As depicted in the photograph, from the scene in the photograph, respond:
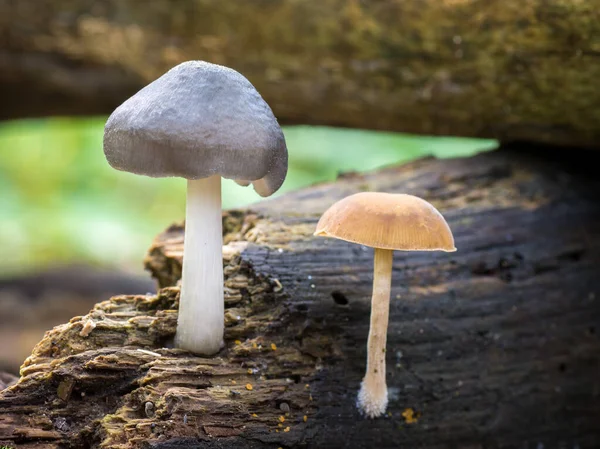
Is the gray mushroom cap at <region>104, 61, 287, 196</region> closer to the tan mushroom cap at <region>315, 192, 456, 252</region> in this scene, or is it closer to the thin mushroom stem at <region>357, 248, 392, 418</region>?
the tan mushroom cap at <region>315, 192, 456, 252</region>

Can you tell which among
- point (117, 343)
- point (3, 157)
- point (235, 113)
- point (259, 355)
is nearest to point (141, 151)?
point (235, 113)

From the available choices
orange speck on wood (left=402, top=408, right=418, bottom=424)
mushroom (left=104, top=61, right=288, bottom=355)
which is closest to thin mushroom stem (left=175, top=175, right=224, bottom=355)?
mushroom (left=104, top=61, right=288, bottom=355)

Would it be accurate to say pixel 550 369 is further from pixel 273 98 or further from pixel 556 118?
pixel 273 98

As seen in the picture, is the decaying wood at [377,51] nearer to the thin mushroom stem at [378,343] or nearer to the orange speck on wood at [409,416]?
the thin mushroom stem at [378,343]

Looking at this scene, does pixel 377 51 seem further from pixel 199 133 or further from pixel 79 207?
pixel 79 207

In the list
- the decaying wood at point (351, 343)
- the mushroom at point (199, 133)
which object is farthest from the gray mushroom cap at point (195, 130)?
the decaying wood at point (351, 343)

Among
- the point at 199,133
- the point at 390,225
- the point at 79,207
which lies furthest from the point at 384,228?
the point at 79,207
